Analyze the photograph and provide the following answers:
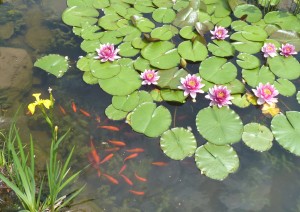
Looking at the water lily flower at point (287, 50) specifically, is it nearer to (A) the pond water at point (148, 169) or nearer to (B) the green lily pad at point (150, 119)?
(A) the pond water at point (148, 169)

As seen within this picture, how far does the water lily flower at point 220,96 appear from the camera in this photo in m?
3.62

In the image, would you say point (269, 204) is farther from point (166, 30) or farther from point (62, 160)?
point (166, 30)

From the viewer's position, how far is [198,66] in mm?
4184

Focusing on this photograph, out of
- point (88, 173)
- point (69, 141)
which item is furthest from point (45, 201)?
point (69, 141)

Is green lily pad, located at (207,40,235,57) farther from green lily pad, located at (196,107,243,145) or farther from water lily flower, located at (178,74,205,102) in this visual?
green lily pad, located at (196,107,243,145)

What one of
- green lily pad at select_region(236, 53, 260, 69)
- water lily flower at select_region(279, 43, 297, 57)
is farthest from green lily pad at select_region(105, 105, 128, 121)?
water lily flower at select_region(279, 43, 297, 57)

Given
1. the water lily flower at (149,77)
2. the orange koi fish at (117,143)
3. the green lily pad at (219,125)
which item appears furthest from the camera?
the water lily flower at (149,77)

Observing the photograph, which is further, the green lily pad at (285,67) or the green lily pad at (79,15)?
the green lily pad at (79,15)

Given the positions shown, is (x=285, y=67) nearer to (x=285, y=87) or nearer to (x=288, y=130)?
(x=285, y=87)

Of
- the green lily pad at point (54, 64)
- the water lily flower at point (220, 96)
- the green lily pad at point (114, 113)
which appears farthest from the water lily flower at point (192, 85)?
the green lily pad at point (54, 64)

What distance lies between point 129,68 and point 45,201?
1.80 metres

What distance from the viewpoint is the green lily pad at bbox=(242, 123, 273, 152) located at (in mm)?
3447

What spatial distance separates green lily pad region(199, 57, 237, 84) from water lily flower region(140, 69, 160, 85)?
0.53 metres

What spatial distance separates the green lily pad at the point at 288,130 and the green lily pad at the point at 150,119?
108cm
